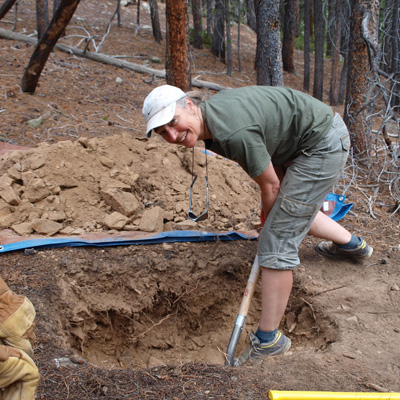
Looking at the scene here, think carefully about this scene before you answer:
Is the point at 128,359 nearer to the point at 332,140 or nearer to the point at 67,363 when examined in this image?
the point at 67,363

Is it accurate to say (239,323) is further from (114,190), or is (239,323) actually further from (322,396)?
(114,190)

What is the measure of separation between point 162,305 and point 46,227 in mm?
1112

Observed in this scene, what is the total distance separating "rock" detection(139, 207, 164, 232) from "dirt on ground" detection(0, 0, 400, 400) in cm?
6

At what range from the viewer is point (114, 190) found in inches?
144

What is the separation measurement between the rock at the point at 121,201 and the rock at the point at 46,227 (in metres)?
0.49

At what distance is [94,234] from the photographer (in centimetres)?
330

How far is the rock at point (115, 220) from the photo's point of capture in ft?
11.2

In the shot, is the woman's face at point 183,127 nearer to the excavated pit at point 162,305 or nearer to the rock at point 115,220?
the excavated pit at point 162,305

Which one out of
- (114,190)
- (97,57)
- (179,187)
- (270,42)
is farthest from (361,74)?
(97,57)

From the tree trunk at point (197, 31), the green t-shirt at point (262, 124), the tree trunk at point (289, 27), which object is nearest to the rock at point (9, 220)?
the green t-shirt at point (262, 124)

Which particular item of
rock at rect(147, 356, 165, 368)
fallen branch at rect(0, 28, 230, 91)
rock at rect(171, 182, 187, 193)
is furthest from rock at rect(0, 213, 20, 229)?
fallen branch at rect(0, 28, 230, 91)

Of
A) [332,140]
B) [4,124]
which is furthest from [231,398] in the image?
[4,124]

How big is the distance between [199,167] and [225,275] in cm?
144

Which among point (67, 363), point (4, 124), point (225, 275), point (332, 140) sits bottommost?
point (225, 275)
